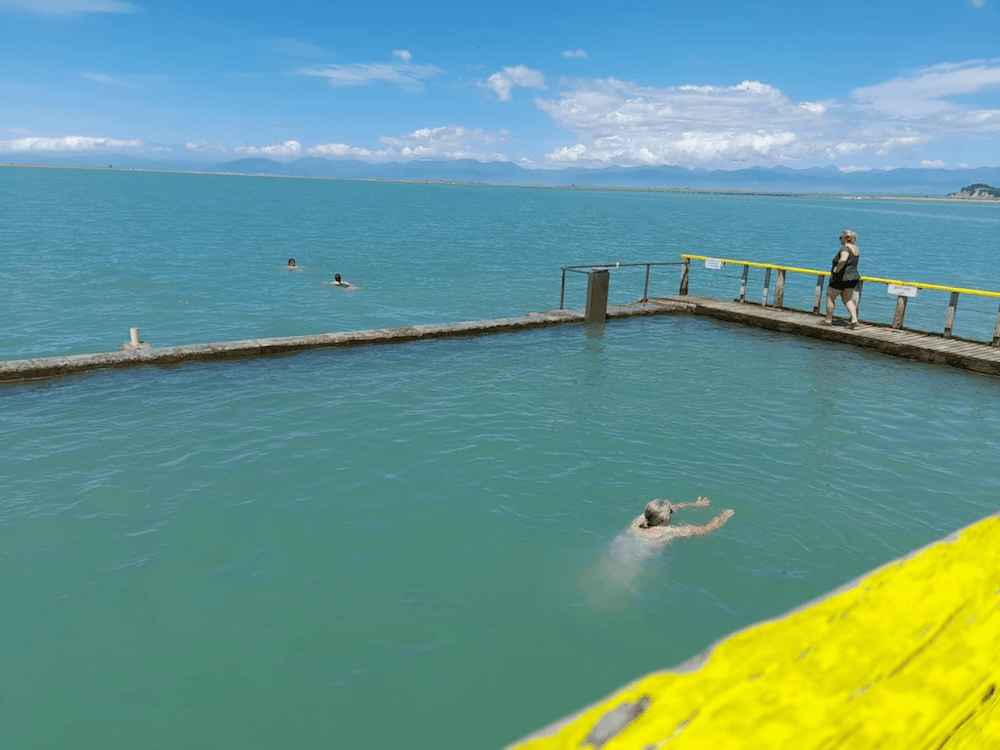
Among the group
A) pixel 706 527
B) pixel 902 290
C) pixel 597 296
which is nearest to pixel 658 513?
pixel 706 527

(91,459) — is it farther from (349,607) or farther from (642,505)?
(642,505)

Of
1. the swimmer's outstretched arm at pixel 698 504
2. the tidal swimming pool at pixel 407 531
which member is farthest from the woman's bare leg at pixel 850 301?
the swimmer's outstretched arm at pixel 698 504

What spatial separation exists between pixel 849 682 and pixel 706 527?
6210 mm

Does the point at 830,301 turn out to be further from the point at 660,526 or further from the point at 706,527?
the point at 660,526

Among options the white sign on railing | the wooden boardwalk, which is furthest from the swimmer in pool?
the white sign on railing

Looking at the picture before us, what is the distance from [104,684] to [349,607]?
80.5 inches

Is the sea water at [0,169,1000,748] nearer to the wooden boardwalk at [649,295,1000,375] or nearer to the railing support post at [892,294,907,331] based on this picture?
the wooden boardwalk at [649,295,1000,375]

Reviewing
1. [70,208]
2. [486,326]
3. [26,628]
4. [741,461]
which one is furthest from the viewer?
[70,208]

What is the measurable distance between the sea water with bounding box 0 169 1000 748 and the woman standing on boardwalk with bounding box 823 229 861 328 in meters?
1.48

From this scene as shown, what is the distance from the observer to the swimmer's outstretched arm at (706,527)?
25.1 feet

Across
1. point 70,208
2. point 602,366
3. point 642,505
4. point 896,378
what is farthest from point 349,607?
point 70,208

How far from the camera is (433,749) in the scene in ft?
16.6

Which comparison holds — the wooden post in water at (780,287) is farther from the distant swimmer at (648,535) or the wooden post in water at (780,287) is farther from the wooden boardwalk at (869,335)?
the distant swimmer at (648,535)

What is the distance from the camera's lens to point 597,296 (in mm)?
18219
